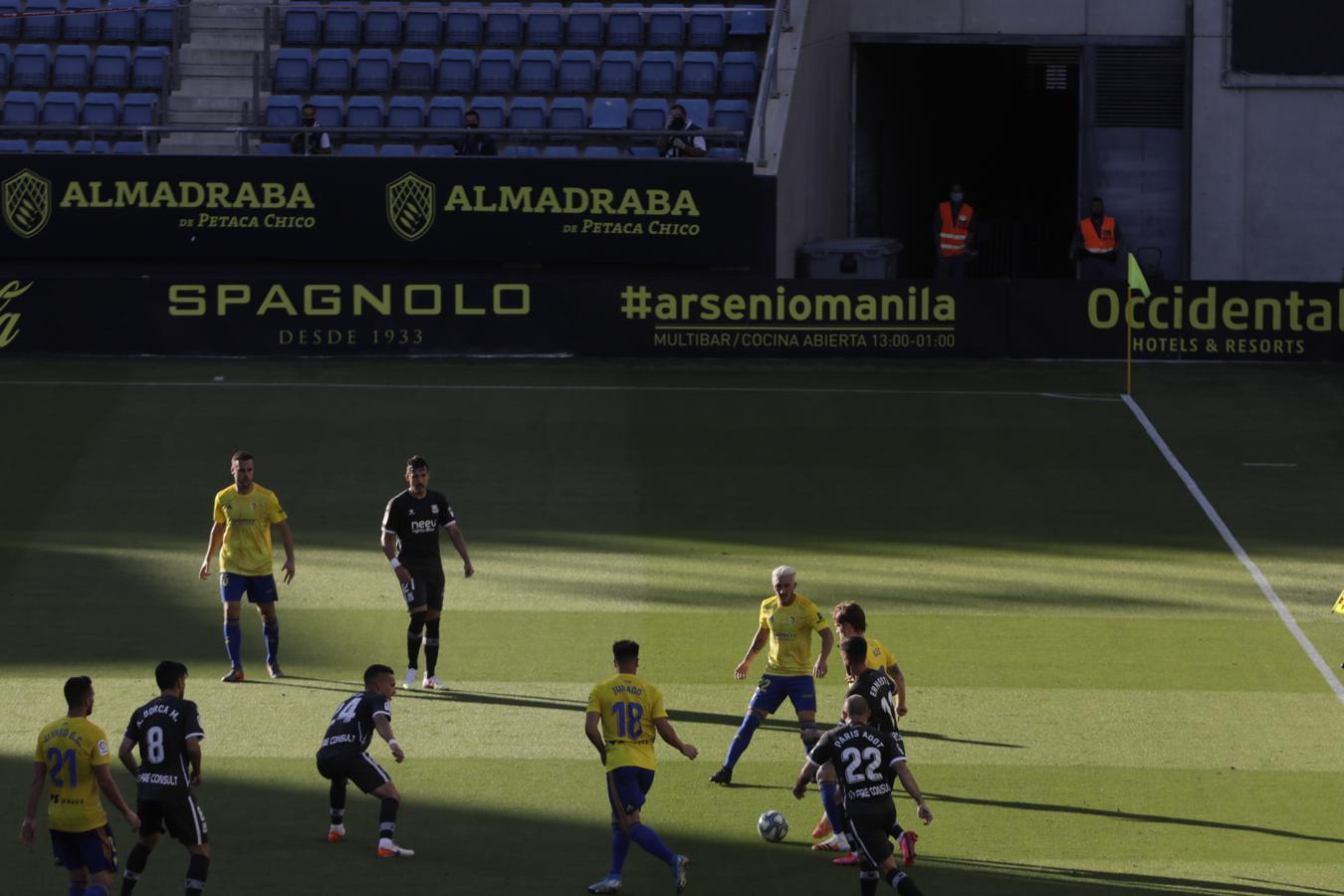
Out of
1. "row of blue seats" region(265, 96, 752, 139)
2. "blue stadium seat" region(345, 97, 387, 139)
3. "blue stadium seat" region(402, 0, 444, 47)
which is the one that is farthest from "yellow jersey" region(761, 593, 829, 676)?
"blue stadium seat" region(402, 0, 444, 47)

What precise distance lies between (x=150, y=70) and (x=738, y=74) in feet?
35.2

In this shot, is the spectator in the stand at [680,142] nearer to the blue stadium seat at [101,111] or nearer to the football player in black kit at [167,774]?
the blue stadium seat at [101,111]

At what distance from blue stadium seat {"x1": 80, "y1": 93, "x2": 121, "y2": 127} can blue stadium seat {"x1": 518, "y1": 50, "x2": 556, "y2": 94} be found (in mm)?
7165

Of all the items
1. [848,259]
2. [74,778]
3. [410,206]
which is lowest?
[74,778]

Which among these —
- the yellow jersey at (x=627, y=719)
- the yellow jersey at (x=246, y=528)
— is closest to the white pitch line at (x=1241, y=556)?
the yellow jersey at (x=627, y=719)

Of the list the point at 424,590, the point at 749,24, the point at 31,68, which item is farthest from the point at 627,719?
the point at 31,68

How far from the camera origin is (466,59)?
3581 cm

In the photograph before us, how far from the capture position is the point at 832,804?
13.1m

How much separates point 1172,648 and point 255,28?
24.2 metres

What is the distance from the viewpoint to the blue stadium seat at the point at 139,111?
112ft

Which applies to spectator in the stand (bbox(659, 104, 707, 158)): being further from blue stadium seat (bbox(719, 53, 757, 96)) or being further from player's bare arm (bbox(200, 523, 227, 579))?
player's bare arm (bbox(200, 523, 227, 579))

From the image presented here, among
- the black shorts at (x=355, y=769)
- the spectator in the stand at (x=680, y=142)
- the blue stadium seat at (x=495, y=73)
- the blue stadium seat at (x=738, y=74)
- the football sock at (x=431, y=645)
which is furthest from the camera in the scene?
the blue stadium seat at (x=495, y=73)

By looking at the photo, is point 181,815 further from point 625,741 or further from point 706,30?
point 706,30

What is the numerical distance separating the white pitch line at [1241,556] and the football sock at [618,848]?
7.53 metres
